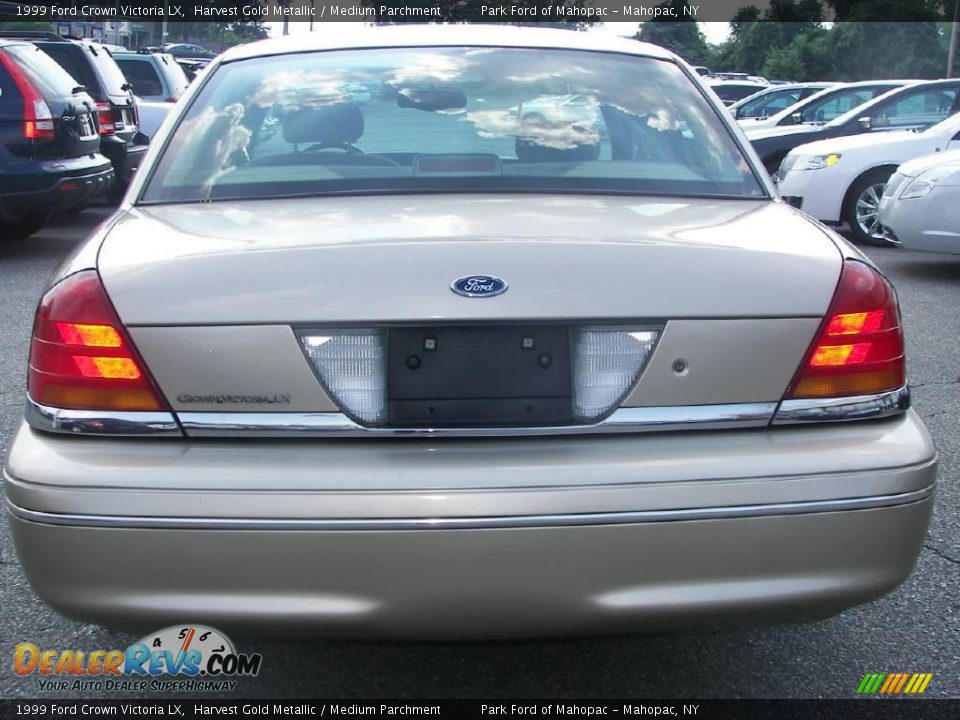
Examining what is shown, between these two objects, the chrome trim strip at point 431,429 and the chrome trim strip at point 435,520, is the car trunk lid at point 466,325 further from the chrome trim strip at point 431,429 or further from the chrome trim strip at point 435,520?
the chrome trim strip at point 435,520

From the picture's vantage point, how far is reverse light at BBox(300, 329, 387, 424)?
2.27 meters

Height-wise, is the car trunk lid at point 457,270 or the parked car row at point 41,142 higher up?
the car trunk lid at point 457,270

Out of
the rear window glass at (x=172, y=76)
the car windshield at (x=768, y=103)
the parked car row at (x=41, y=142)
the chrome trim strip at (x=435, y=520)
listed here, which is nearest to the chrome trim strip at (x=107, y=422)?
the chrome trim strip at (x=435, y=520)

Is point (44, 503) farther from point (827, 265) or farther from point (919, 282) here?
point (919, 282)

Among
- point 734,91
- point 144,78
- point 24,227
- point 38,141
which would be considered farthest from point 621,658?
point 734,91

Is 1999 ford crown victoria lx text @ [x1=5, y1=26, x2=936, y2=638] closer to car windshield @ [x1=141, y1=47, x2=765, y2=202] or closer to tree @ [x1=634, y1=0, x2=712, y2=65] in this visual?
car windshield @ [x1=141, y1=47, x2=765, y2=202]

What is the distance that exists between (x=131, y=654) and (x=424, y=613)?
0.85 m

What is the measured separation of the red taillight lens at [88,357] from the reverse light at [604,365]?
0.79m

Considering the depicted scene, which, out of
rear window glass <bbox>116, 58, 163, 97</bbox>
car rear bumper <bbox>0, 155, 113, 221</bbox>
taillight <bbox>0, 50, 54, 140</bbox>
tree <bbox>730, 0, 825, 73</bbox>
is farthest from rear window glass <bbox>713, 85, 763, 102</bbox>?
tree <bbox>730, 0, 825, 73</bbox>

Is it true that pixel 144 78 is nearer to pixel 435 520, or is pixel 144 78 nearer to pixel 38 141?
pixel 38 141

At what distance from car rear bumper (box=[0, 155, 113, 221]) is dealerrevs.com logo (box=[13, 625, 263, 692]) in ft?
22.8

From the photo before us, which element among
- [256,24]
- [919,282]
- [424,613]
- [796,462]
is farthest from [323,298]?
[256,24]

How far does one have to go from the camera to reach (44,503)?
89.4 inches

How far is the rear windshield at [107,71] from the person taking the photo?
479 inches
